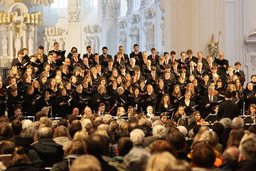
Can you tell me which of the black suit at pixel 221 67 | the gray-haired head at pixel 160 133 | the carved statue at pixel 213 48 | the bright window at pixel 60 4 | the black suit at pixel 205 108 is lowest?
the black suit at pixel 205 108

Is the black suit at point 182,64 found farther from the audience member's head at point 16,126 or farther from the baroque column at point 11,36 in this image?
the audience member's head at point 16,126

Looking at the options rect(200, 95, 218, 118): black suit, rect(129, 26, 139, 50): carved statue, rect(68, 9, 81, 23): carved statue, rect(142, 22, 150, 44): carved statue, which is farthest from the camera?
rect(68, 9, 81, 23): carved statue

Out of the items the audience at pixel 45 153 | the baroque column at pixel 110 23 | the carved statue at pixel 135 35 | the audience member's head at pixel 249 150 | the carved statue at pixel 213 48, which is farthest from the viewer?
the baroque column at pixel 110 23

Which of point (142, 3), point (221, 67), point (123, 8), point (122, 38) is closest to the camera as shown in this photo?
point (221, 67)

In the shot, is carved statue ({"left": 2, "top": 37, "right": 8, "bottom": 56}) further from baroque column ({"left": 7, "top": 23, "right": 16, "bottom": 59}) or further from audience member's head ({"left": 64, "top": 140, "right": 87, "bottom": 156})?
audience member's head ({"left": 64, "top": 140, "right": 87, "bottom": 156})

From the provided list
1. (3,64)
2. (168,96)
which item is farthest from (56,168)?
(3,64)

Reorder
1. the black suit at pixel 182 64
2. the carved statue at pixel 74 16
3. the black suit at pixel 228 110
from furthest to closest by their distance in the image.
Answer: the carved statue at pixel 74 16, the black suit at pixel 182 64, the black suit at pixel 228 110

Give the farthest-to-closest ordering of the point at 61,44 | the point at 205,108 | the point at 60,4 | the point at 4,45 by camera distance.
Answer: the point at 60,4, the point at 61,44, the point at 4,45, the point at 205,108

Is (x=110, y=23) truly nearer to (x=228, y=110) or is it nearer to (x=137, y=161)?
(x=228, y=110)

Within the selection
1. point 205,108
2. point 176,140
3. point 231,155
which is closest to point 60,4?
point 205,108

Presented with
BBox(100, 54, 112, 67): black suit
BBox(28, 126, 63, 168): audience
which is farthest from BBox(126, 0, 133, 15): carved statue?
BBox(28, 126, 63, 168): audience

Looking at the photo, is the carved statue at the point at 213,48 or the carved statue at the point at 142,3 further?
the carved statue at the point at 142,3

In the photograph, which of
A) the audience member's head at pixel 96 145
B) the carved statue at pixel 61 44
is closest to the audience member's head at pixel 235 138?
the audience member's head at pixel 96 145

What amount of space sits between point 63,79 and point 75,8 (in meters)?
10.4
